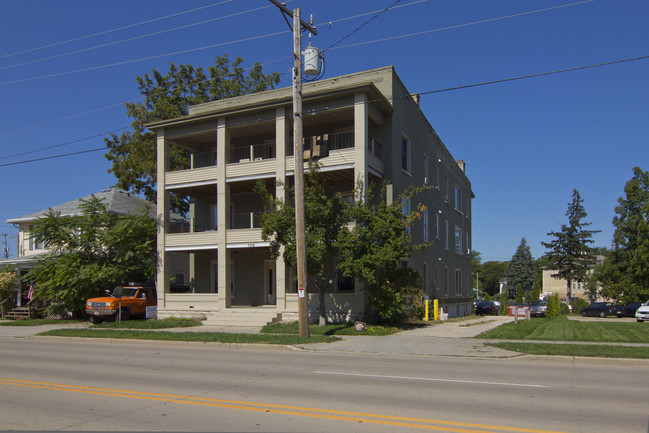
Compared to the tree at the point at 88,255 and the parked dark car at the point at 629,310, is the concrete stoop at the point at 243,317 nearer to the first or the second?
the tree at the point at 88,255

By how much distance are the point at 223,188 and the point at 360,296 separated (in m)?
8.54

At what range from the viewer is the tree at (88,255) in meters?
26.0

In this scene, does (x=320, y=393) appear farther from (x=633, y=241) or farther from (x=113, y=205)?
(x=633, y=241)

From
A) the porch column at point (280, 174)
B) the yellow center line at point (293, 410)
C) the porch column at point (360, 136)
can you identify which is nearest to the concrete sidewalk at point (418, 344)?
the porch column at point (280, 174)

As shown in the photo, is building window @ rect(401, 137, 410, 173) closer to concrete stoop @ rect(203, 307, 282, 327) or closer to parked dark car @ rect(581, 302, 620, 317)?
concrete stoop @ rect(203, 307, 282, 327)

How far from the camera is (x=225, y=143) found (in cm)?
2578

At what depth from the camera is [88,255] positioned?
1064 inches

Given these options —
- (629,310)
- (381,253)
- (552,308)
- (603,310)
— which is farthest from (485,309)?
(381,253)

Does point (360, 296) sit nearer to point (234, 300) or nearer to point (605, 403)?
point (234, 300)

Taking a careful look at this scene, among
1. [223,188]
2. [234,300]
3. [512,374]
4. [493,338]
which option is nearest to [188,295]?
[234,300]

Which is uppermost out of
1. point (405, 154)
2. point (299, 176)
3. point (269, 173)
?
point (405, 154)

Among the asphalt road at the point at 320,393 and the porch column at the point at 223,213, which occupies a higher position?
the porch column at the point at 223,213

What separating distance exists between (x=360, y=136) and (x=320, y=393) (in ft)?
48.5

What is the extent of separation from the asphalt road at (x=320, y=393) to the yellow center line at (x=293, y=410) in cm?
2
